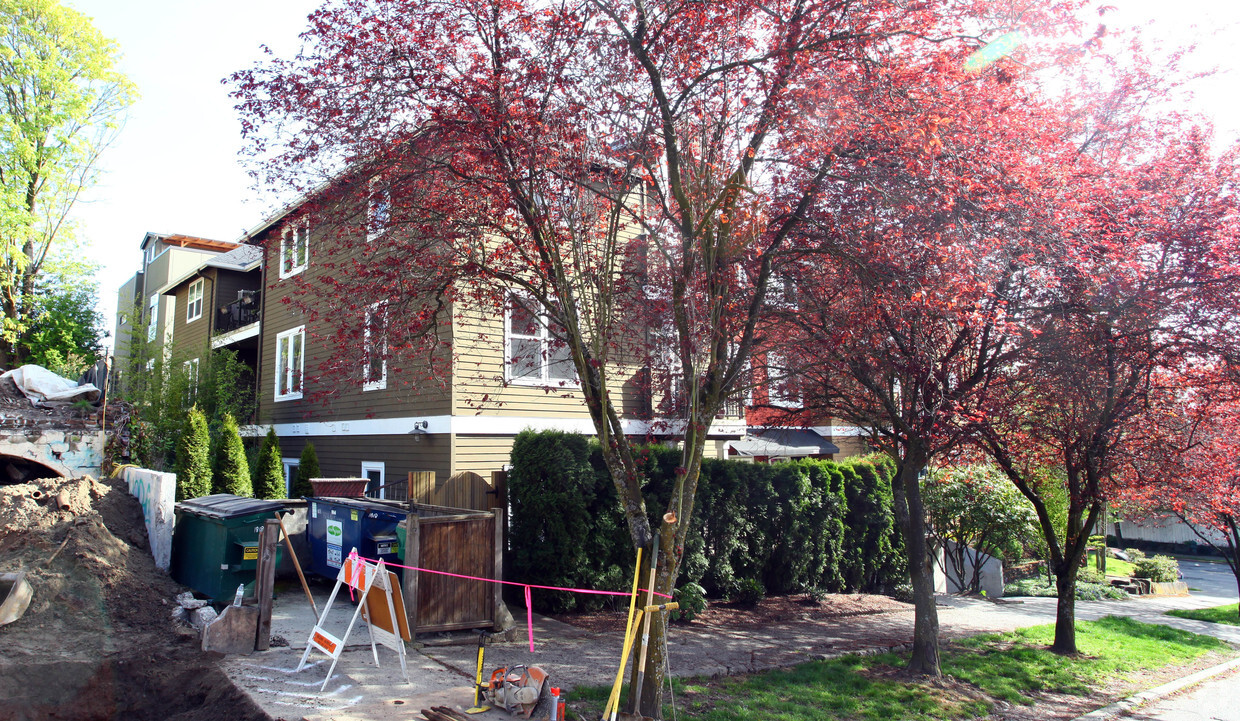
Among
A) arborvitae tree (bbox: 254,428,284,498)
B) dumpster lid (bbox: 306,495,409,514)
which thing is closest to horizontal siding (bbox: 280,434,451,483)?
arborvitae tree (bbox: 254,428,284,498)

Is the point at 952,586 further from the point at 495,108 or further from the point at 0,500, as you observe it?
the point at 0,500

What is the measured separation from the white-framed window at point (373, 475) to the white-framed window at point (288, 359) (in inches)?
135

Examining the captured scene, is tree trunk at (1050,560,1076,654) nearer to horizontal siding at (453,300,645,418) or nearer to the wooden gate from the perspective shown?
horizontal siding at (453,300,645,418)

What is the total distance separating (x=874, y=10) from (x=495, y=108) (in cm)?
355

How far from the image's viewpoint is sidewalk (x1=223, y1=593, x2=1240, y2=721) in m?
5.99

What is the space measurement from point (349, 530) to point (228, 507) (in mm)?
1406

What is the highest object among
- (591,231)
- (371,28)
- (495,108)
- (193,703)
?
(371,28)

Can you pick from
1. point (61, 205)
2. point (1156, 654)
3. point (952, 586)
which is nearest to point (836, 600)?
point (1156, 654)

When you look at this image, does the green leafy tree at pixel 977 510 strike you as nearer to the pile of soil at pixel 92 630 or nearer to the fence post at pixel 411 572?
the fence post at pixel 411 572

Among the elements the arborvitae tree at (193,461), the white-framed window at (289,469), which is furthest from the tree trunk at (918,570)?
the white-framed window at (289,469)

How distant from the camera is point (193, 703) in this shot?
6020mm

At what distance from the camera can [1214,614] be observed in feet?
52.7

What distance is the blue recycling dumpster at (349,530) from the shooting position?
876 cm

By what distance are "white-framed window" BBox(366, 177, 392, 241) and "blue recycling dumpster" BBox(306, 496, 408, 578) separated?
338 centimetres
